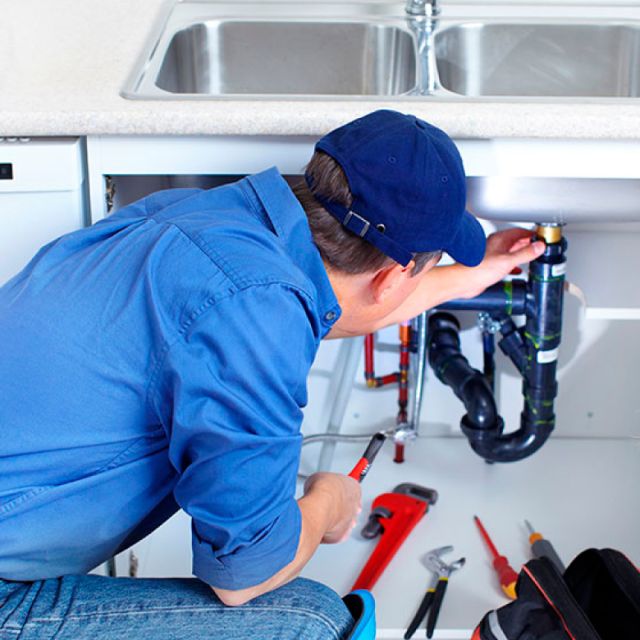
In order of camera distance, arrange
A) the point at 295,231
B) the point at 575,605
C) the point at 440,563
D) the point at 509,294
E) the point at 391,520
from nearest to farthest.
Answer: the point at 295,231 < the point at 575,605 < the point at 509,294 < the point at 440,563 < the point at 391,520

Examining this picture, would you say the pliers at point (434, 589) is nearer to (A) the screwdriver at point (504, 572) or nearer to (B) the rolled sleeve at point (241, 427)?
(A) the screwdriver at point (504, 572)

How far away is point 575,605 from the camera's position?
4.45 feet

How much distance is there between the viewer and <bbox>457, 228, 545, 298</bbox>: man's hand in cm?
158

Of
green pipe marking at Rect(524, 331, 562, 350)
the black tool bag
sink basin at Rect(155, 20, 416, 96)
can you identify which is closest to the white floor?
the black tool bag

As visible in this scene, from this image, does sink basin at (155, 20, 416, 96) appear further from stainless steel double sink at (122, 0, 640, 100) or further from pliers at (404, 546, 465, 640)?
pliers at (404, 546, 465, 640)

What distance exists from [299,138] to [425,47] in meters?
0.44

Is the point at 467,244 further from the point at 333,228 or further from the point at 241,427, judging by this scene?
the point at 241,427

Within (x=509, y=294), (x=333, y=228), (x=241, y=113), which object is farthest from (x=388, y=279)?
(x=509, y=294)

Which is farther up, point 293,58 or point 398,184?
point 293,58

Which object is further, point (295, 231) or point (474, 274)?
point (474, 274)

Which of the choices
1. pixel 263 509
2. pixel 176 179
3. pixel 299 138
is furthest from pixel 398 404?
pixel 263 509

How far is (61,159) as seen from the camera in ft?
4.55

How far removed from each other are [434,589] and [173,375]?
0.99 metres

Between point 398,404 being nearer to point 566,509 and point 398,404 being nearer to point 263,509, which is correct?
point 566,509
